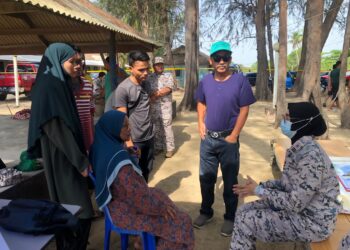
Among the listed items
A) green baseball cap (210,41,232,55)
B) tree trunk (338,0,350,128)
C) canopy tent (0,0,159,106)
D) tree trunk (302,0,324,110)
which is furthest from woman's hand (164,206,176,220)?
tree trunk (338,0,350,128)

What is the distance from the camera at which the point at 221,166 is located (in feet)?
10.8

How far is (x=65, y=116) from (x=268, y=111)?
8433 mm

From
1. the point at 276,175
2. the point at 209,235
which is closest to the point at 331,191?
the point at 209,235

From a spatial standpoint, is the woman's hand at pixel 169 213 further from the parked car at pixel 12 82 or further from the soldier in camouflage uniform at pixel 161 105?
the parked car at pixel 12 82

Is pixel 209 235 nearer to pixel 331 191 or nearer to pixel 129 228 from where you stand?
pixel 129 228

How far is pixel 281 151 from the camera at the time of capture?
4570 mm

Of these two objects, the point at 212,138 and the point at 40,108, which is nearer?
the point at 40,108

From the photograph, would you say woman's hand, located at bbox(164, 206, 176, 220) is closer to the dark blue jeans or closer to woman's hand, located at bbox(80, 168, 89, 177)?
woman's hand, located at bbox(80, 168, 89, 177)

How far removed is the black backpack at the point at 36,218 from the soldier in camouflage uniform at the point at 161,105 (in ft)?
12.2

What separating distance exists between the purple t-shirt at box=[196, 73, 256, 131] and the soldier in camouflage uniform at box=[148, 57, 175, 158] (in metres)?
2.30

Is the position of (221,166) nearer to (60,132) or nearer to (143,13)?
(60,132)

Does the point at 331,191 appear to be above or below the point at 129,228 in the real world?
above

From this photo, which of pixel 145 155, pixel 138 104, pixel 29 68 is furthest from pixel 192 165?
pixel 29 68

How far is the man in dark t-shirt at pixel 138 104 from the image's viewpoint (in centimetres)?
362
